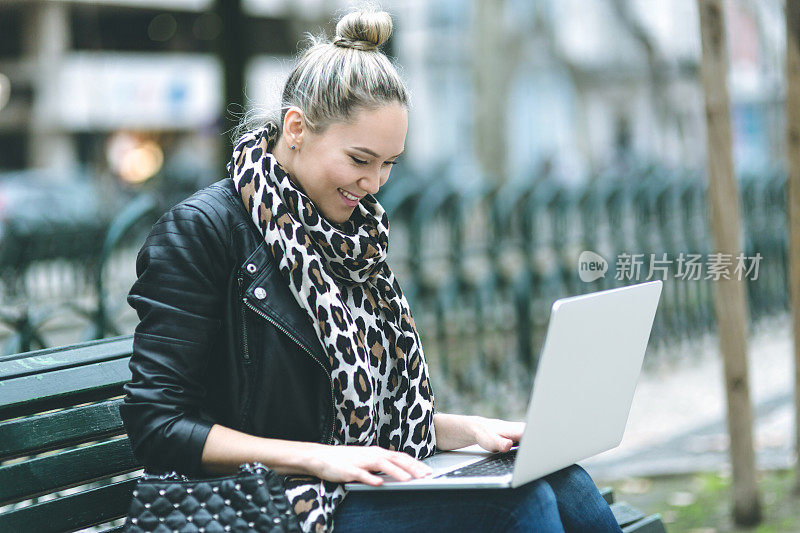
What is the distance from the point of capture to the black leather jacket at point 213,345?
6.42 ft

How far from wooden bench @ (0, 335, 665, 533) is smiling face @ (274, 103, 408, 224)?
58 centimetres

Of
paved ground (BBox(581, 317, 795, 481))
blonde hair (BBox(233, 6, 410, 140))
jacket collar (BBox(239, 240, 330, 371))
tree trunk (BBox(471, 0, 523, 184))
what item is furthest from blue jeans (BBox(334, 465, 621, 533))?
tree trunk (BBox(471, 0, 523, 184))

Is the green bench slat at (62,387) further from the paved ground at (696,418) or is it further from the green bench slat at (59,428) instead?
the paved ground at (696,418)

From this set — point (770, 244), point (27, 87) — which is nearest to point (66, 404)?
point (770, 244)

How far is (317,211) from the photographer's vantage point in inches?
87.0

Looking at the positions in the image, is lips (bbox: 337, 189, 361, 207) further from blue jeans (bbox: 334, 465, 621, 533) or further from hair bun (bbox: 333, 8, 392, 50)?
blue jeans (bbox: 334, 465, 621, 533)

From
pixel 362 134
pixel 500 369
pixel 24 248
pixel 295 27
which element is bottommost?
pixel 500 369

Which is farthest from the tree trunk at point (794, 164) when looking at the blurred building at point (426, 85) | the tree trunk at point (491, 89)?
the blurred building at point (426, 85)

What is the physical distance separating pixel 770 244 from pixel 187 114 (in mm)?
23850

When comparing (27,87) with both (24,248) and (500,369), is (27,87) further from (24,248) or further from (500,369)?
(500,369)

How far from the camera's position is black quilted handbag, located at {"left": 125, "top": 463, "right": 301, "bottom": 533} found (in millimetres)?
1868

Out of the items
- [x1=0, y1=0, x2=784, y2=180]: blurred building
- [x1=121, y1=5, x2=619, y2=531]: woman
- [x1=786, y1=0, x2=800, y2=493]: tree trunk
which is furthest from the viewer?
[x1=0, y1=0, x2=784, y2=180]: blurred building

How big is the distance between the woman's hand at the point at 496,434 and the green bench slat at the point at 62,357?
2.59 feet

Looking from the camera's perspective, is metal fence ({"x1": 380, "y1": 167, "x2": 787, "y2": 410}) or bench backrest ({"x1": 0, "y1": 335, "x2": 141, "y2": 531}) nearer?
bench backrest ({"x1": 0, "y1": 335, "x2": 141, "y2": 531})
